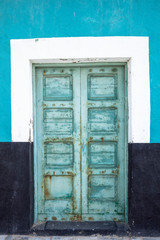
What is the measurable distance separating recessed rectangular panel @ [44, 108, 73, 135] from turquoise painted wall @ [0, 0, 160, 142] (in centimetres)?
58

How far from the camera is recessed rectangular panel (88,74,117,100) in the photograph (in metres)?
3.28

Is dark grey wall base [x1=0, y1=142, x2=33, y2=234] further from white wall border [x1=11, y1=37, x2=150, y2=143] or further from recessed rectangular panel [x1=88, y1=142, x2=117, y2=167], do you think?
recessed rectangular panel [x1=88, y1=142, x2=117, y2=167]

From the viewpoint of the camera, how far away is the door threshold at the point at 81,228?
3.15 meters

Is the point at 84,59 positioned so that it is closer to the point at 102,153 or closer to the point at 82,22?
the point at 82,22

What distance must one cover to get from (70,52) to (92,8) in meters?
0.63

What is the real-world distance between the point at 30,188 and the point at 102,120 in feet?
4.34

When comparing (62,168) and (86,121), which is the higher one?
(86,121)

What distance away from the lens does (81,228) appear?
3217mm

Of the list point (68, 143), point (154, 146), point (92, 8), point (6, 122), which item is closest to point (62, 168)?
point (68, 143)

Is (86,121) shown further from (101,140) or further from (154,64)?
(154,64)

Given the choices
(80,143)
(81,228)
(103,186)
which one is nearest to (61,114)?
→ (80,143)

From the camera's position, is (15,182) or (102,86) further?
(102,86)

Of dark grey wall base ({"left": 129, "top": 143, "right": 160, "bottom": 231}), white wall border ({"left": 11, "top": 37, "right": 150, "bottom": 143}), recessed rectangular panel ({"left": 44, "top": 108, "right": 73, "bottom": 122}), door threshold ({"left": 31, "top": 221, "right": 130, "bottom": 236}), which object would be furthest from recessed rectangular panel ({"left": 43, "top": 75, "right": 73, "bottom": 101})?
door threshold ({"left": 31, "top": 221, "right": 130, "bottom": 236})

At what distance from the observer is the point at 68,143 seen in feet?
11.0
